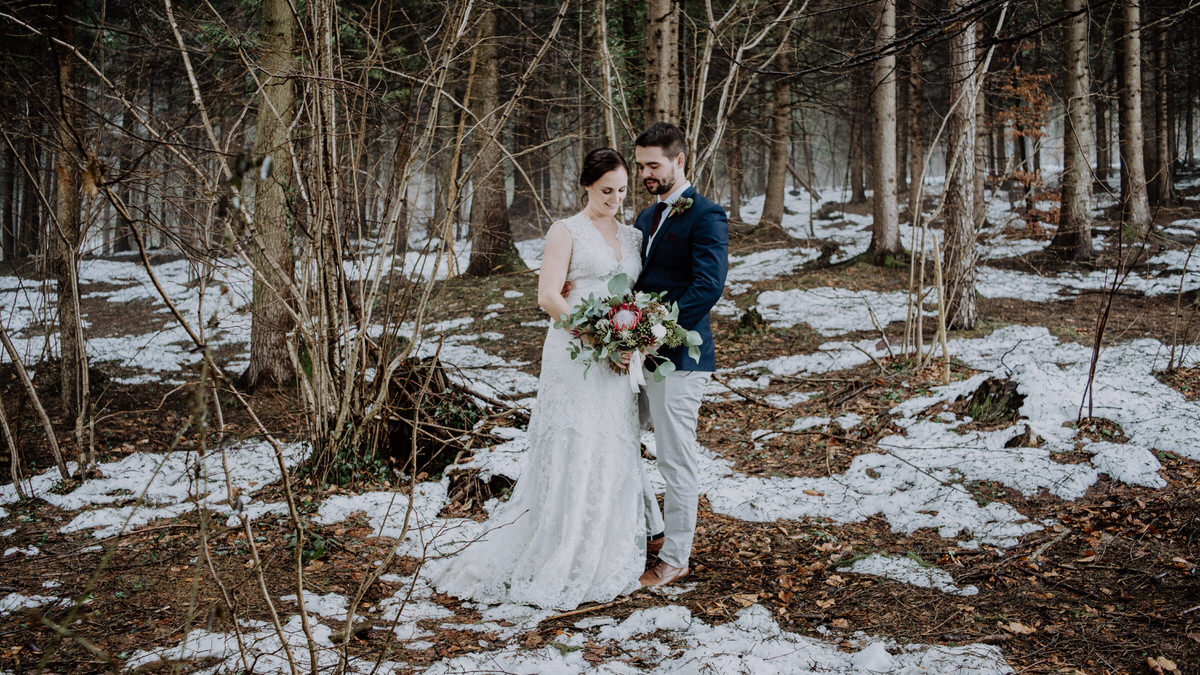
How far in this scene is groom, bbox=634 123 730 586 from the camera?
373 centimetres

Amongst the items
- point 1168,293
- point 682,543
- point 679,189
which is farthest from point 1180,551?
point 1168,293

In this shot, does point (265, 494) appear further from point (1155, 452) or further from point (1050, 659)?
point (1155, 452)

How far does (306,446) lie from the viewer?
5277 mm

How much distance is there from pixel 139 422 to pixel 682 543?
579 centimetres

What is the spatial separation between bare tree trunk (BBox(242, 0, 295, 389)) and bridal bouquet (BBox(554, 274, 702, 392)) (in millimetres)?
2108

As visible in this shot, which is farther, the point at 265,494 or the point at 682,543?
the point at 265,494

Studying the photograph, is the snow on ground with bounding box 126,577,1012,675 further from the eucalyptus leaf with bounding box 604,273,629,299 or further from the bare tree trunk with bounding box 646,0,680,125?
the bare tree trunk with bounding box 646,0,680,125

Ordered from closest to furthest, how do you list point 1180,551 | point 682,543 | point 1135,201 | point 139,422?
point 1180,551
point 682,543
point 139,422
point 1135,201

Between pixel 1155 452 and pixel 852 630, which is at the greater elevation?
pixel 1155 452

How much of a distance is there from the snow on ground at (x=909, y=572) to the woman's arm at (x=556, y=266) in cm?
202

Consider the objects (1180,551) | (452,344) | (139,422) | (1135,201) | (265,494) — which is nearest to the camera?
(1180,551)

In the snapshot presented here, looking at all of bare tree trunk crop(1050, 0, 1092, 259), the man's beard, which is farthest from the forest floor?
bare tree trunk crop(1050, 0, 1092, 259)

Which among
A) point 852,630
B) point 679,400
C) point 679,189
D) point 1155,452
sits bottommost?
point 852,630

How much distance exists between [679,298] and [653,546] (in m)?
1.40
